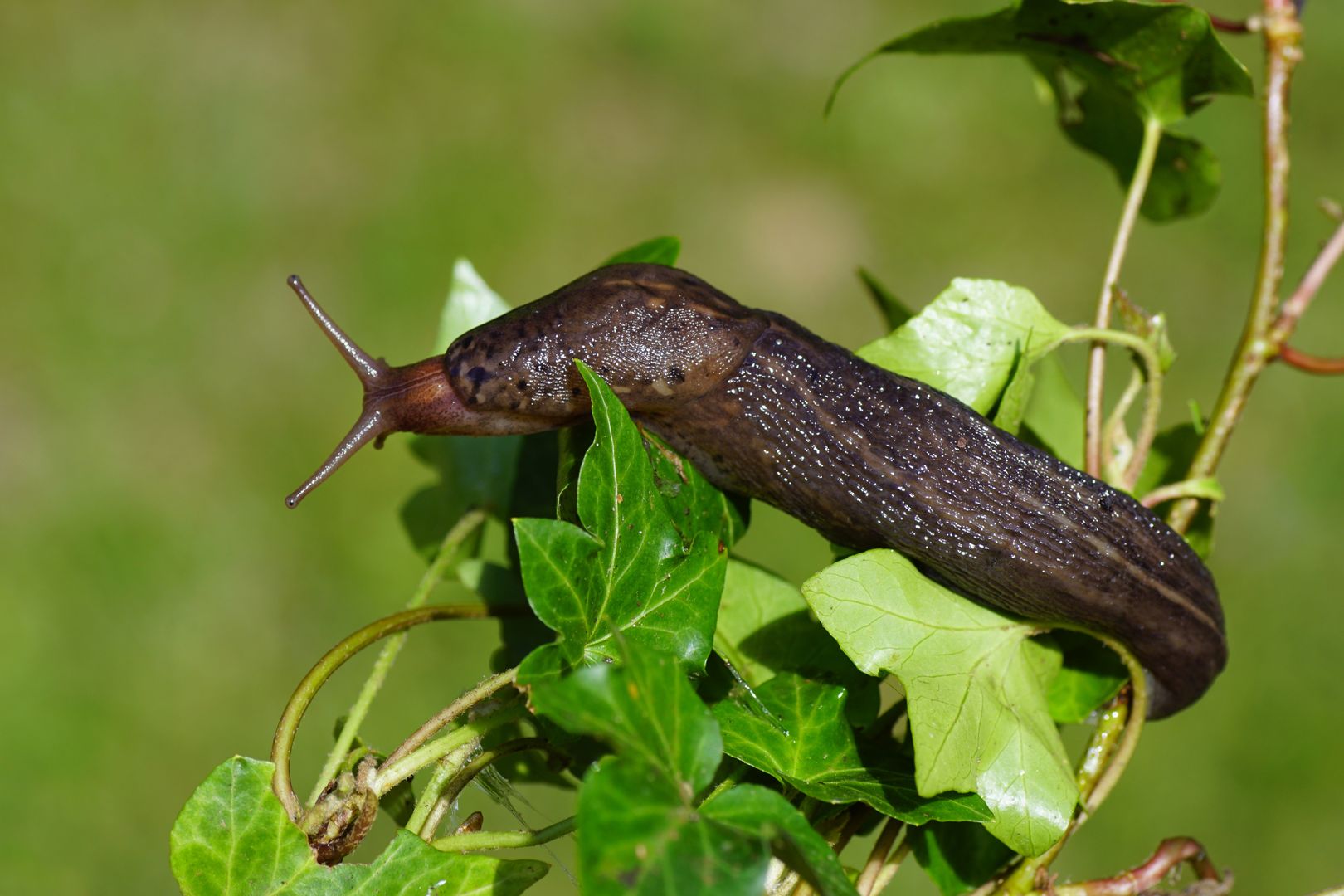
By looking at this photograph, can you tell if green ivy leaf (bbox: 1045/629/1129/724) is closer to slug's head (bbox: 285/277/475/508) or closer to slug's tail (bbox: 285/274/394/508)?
slug's head (bbox: 285/277/475/508)

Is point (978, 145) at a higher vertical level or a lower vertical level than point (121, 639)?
higher

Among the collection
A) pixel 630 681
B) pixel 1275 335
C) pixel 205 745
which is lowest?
pixel 205 745

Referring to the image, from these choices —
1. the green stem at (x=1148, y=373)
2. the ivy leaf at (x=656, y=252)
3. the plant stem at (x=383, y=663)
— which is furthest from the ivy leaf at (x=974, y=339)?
the plant stem at (x=383, y=663)

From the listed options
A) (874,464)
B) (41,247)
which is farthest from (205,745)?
(874,464)

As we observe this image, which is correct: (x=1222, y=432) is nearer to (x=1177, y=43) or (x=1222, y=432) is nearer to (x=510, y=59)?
(x=1177, y=43)

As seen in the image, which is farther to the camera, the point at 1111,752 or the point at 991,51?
the point at 991,51

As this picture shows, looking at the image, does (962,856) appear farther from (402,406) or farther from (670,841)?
(402,406)
